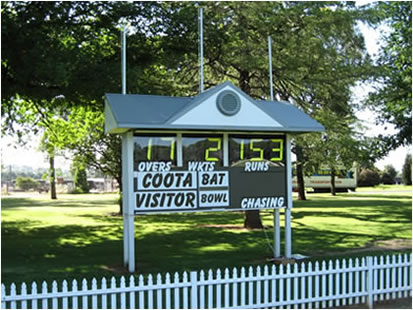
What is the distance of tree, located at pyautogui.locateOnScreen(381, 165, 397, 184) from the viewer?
87.3 meters

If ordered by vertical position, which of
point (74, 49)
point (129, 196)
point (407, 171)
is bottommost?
point (407, 171)

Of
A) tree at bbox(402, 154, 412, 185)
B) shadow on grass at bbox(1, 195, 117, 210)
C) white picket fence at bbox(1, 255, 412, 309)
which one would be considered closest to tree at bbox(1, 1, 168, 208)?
white picket fence at bbox(1, 255, 412, 309)

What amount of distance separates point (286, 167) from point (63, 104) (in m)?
12.5

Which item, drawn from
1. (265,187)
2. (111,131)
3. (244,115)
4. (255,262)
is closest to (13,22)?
(111,131)

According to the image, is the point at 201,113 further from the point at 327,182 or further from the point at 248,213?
the point at 327,182

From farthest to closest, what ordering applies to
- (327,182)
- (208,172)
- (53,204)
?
(327,182) < (53,204) < (208,172)

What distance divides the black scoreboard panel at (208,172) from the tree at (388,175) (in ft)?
264

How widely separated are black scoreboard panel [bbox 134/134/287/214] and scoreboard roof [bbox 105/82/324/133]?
1.66ft

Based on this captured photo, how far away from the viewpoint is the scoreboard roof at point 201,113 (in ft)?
35.1

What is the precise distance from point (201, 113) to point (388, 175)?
84.6 metres

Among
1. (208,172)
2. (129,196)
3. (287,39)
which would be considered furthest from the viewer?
(287,39)

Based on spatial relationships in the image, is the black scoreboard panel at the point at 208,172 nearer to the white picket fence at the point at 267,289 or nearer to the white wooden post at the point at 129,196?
the white wooden post at the point at 129,196

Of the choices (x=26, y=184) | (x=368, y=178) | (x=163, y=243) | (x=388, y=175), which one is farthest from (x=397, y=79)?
(x=388, y=175)

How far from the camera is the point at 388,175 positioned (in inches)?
3477
